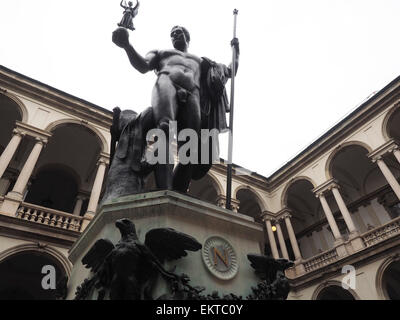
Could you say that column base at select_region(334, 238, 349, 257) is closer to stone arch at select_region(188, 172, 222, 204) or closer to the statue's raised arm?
stone arch at select_region(188, 172, 222, 204)

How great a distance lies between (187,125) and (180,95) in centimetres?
24

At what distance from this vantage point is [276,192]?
657 inches

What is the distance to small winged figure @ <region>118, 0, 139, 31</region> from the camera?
82.2 inches

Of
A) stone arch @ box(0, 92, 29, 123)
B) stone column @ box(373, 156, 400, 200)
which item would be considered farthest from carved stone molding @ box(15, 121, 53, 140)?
stone column @ box(373, 156, 400, 200)

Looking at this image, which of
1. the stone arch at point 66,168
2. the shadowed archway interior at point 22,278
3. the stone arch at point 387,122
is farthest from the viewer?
the stone arch at point 66,168

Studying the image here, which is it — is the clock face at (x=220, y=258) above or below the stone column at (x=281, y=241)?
below

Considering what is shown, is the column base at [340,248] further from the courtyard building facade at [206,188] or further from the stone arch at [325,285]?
the stone arch at [325,285]

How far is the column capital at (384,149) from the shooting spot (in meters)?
11.9

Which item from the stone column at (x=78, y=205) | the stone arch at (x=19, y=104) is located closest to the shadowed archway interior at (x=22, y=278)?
the stone column at (x=78, y=205)

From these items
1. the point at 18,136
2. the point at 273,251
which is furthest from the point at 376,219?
the point at 18,136

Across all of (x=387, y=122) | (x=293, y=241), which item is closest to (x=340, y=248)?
(x=293, y=241)

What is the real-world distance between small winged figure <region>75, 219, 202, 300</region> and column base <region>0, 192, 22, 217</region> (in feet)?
29.3

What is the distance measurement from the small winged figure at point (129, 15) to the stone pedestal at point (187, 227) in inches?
50.8
